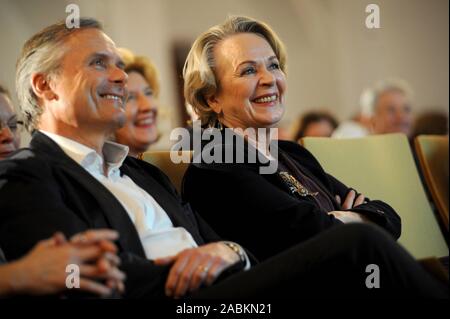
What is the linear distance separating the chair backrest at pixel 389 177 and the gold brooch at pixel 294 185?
13.8 inches

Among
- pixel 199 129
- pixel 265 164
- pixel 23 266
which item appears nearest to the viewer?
A: pixel 23 266

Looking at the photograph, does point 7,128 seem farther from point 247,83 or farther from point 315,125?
point 315,125

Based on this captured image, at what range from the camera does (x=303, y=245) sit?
145 cm

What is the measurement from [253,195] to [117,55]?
1.73 ft

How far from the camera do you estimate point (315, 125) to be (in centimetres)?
495

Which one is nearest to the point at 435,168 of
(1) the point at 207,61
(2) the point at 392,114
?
(1) the point at 207,61

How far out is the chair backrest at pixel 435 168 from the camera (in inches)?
115

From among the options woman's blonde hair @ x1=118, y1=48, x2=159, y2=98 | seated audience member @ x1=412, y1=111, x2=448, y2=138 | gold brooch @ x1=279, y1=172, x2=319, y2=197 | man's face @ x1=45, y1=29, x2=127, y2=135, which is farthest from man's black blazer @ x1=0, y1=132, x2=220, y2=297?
seated audience member @ x1=412, y1=111, x2=448, y2=138

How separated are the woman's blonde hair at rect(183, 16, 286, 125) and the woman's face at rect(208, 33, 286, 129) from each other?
2cm

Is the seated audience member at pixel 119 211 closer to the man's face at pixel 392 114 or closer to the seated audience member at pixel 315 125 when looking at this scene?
the man's face at pixel 392 114

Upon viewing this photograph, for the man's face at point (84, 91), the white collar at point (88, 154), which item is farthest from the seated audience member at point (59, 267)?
the man's face at point (84, 91)
